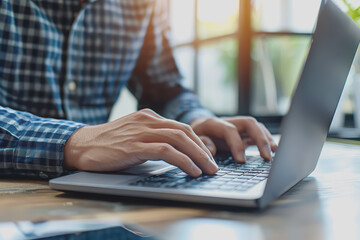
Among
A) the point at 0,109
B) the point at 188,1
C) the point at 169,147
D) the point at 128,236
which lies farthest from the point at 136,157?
the point at 188,1

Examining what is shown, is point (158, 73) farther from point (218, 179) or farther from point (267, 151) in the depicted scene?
point (218, 179)

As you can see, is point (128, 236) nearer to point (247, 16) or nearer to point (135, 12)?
point (135, 12)

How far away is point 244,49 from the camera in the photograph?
2.23m

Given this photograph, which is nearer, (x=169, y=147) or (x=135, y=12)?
(x=169, y=147)

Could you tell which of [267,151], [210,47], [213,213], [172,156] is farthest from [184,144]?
[210,47]

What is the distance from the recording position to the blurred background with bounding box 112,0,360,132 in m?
2.24

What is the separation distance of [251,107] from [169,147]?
1.80m

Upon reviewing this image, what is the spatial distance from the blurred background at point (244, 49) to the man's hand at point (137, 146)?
151 centimetres

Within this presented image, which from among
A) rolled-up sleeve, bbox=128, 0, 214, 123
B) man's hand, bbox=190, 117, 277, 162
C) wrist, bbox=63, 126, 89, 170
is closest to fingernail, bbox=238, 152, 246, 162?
man's hand, bbox=190, 117, 277, 162

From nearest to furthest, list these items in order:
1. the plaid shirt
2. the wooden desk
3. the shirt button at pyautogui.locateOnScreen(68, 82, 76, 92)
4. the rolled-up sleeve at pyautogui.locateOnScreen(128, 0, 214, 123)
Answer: the wooden desk, the plaid shirt, the shirt button at pyautogui.locateOnScreen(68, 82, 76, 92), the rolled-up sleeve at pyautogui.locateOnScreen(128, 0, 214, 123)

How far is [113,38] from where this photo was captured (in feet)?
4.02

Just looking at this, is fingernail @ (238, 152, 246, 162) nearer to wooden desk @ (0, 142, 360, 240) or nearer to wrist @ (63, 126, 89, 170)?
wooden desk @ (0, 142, 360, 240)

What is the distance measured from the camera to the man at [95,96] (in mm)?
562

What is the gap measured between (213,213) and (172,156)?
0.12 meters
